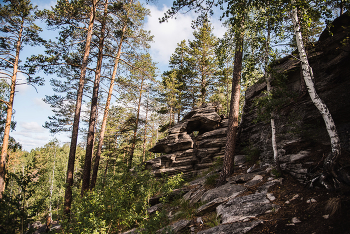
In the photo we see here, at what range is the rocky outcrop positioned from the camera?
13.2 m

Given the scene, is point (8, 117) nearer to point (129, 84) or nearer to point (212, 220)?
point (129, 84)

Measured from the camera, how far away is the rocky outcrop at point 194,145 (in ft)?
43.3

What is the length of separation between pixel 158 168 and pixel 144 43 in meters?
10.3

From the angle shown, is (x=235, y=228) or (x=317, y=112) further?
(x=317, y=112)

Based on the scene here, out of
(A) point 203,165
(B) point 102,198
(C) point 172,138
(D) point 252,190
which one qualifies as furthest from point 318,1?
(C) point 172,138

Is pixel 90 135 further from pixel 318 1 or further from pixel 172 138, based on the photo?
pixel 318 1

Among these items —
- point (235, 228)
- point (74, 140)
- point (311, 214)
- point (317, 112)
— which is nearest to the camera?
point (311, 214)

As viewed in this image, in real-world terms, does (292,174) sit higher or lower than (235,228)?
higher

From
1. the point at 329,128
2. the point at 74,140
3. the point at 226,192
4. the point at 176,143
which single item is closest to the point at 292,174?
the point at 329,128

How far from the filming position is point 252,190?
239 inches

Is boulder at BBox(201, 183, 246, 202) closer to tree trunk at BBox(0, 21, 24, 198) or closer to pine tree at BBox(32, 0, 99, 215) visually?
pine tree at BBox(32, 0, 99, 215)

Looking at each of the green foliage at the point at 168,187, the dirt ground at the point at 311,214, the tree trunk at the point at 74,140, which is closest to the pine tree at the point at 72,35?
the tree trunk at the point at 74,140

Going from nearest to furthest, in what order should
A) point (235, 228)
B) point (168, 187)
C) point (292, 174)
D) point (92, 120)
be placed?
point (235, 228)
point (292, 174)
point (168, 187)
point (92, 120)

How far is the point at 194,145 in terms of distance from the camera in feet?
47.4
